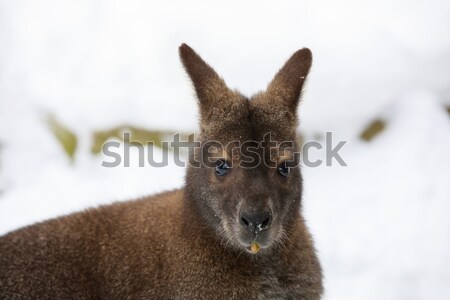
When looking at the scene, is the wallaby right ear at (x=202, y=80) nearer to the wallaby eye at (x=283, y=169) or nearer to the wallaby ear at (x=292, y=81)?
the wallaby ear at (x=292, y=81)

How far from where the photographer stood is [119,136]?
10539 mm

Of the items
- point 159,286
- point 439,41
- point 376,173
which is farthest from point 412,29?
point 159,286

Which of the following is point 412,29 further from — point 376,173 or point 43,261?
point 43,261

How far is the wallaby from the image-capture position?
19.4 feet

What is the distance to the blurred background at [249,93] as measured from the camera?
9180 millimetres

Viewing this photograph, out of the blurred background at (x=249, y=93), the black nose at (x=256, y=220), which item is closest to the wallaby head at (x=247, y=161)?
the black nose at (x=256, y=220)

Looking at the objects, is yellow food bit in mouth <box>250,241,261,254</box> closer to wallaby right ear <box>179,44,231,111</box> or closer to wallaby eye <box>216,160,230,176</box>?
wallaby eye <box>216,160,230,176</box>

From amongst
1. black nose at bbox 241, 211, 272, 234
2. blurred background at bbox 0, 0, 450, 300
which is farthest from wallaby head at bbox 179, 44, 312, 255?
blurred background at bbox 0, 0, 450, 300

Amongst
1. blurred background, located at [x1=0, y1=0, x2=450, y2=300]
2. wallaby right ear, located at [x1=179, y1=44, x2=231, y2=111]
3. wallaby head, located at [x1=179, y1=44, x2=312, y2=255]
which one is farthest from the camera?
blurred background, located at [x1=0, y1=0, x2=450, y2=300]

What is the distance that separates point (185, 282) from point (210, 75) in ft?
5.98

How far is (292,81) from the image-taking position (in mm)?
6551

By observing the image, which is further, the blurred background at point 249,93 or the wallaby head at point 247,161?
the blurred background at point 249,93

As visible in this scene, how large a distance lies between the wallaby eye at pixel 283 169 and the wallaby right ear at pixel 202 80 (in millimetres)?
860

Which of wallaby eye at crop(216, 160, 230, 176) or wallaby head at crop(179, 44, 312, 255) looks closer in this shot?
wallaby head at crop(179, 44, 312, 255)
